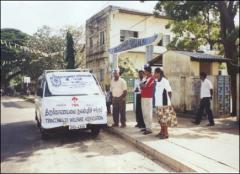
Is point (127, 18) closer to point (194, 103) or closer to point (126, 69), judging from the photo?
point (126, 69)

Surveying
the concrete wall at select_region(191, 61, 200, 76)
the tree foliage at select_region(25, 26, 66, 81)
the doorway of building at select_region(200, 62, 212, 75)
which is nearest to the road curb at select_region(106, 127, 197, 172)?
the concrete wall at select_region(191, 61, 200, 76)

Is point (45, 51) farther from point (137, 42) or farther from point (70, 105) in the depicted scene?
point (70, 105)

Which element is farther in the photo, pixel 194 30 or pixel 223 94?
pixel 194 30

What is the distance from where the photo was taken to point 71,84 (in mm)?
10312

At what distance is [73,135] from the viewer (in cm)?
1062

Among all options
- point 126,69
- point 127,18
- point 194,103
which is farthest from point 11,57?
point 194,103

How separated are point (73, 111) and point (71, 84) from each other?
1.04m

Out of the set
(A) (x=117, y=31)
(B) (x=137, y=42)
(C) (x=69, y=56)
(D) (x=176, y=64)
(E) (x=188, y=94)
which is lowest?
(E) (x=188, y=94)

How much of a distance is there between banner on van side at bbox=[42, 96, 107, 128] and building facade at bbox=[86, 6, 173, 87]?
66.9ft

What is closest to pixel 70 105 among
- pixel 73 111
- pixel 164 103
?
pixel 73 111

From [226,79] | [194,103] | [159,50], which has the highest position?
[159,50]

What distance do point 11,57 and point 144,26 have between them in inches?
793

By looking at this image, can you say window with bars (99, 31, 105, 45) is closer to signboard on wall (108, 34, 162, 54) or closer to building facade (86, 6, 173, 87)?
building facade (86, 6, 173, 87)

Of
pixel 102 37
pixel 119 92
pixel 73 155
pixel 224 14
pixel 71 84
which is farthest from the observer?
pixel 102 37
